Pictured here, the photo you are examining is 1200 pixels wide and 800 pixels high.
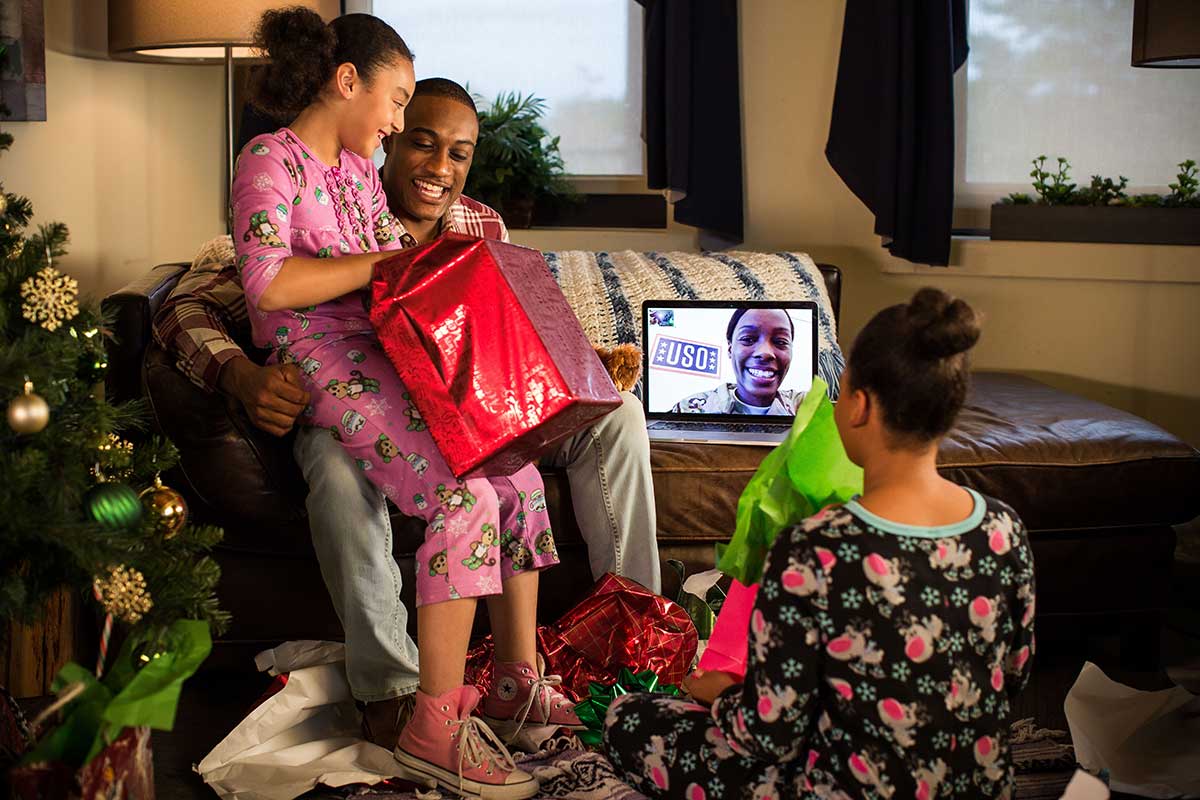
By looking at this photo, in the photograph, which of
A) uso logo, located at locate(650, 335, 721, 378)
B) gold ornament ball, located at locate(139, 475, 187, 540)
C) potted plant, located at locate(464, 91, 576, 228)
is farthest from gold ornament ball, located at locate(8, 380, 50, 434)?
potted plant, located at locate(464, 91, 576, 228)

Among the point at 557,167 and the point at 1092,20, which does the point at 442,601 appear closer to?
the point at 557,167

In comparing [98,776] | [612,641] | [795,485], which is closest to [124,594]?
[98,776]

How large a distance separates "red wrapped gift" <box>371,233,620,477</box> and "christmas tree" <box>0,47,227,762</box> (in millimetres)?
382

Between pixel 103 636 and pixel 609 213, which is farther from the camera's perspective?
pixel 609 213

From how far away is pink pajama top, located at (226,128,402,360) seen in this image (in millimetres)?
1789

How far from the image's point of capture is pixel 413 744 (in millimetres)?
1812

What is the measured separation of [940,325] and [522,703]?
1.06 metres

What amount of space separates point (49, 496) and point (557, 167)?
229cm

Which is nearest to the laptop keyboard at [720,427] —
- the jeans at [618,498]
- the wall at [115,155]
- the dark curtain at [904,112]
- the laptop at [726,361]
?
the laptop at [726,361]

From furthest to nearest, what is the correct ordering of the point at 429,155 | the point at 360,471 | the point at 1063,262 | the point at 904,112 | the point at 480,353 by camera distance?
the point at 1063,262
the point at 904,112
the point at 429,155
the point at 360,471
the point at 480,353

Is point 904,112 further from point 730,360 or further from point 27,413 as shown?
point 27,413

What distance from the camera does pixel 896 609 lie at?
4.10 feet

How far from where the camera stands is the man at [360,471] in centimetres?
191

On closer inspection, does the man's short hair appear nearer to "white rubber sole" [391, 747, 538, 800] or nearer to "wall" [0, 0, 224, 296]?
"wall" [0, 0, 224, 296]
